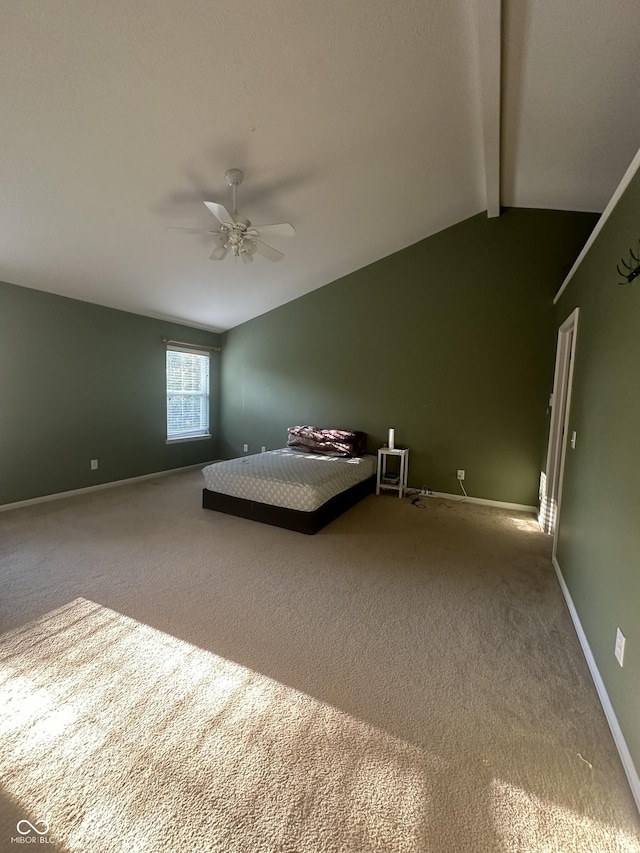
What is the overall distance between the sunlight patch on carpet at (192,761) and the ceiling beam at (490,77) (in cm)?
352

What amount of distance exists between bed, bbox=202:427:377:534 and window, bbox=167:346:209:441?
2.03 m

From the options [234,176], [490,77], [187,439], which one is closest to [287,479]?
[234,176]

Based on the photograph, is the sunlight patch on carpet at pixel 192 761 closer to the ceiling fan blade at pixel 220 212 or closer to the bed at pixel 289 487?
the bed at pixel 289 487

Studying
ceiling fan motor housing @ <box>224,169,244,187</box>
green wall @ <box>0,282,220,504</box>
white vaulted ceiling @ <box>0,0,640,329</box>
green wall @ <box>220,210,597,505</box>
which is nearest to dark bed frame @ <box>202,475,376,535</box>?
green wall @ <box>220,210,597,505</box>

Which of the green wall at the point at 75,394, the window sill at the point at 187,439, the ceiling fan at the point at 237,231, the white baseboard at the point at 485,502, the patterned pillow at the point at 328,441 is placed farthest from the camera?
the window sill at the point at 187,439

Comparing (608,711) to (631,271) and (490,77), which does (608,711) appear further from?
(490,77)

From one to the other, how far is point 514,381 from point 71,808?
4.78m

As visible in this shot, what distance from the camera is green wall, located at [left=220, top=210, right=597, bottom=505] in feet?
13.9

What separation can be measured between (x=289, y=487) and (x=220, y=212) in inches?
89.8

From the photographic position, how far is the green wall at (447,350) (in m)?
4.23

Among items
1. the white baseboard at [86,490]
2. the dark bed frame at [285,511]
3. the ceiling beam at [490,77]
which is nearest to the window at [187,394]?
the white baseboard at [86,490]

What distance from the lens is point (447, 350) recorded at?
4.67 metres

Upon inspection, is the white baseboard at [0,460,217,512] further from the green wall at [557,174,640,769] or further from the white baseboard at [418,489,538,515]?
the green wall at [557,174,640,769]

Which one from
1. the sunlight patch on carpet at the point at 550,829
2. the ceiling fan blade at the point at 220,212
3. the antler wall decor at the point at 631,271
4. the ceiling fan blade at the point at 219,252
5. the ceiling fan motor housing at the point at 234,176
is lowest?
the sunlight patch on carpet at the point at 550,829
